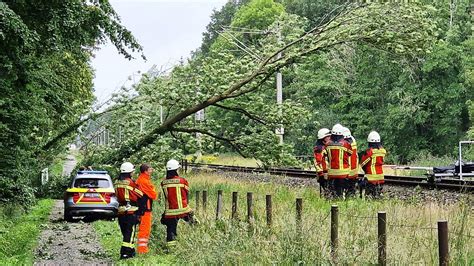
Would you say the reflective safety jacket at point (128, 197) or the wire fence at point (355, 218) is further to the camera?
the reflective safety jacket at point (128, 197)

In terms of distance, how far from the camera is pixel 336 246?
30.2 feet

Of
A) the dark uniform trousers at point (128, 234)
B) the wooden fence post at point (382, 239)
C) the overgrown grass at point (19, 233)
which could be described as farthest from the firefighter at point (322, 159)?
the wooden fence post at point (382, 239)

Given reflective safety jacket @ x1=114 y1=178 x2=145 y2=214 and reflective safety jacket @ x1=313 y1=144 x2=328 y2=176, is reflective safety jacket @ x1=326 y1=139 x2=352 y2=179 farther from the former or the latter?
reflective safety jacket @ x1=114 y1=178 x2=145 y2=214

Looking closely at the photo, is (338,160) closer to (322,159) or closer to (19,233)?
(322,159)

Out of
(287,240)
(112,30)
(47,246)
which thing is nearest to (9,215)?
(47,246)

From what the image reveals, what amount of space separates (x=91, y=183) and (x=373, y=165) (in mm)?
10049

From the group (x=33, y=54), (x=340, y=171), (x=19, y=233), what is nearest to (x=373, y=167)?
(x=340, y=171)

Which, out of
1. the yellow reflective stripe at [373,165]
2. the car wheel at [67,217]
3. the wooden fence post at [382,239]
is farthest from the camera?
the car wheel at [67,217]

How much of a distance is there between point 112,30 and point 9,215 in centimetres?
795

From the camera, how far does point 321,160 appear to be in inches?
699

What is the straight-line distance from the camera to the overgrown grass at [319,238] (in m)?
8.79

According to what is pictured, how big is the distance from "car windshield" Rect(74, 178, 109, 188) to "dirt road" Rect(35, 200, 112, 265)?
3.86 ft

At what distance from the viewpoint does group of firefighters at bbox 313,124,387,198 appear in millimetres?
16641

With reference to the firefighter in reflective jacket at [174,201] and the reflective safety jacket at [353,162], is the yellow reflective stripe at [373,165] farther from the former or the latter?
the firefighter in reflective jacket at [174,201]
